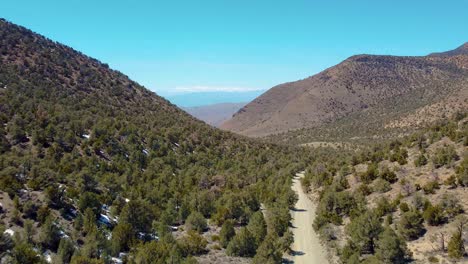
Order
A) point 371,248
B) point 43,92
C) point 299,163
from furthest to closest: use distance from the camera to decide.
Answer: point 299,163
point 43,92
point 371,248

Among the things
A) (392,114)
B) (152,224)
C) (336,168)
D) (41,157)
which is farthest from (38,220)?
(392,114)

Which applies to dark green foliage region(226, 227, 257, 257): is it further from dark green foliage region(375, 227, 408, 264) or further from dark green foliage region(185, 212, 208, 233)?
dark green foliage region(375, 227, 408, 264)

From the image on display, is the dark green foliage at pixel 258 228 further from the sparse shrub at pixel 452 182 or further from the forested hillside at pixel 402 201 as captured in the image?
the sparse shrub at pixel 452 182

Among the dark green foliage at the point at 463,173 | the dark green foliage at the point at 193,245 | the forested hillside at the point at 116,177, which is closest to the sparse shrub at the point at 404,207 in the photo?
the dark green foliage at the point at 463,173

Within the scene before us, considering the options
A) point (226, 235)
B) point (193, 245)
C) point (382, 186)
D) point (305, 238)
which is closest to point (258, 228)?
point (226, 235)

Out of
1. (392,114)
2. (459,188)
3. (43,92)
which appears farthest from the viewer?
(392,114)

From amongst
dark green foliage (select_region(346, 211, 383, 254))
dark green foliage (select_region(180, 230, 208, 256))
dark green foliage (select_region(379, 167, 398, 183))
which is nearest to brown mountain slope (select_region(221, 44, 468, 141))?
dark green foliage (select_region(379, 167, 398, 183))

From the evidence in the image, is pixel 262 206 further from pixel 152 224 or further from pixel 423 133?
pixel 423 133
